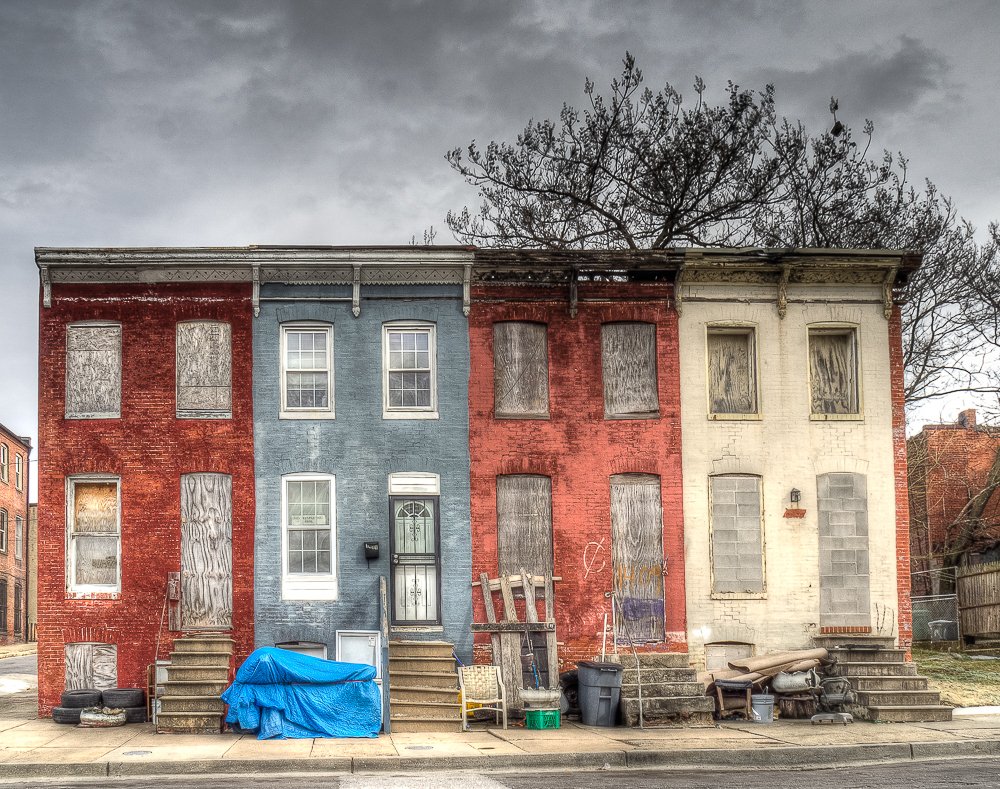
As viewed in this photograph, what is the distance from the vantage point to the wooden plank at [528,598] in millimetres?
19672

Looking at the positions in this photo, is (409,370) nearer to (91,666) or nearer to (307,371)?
(307,371)

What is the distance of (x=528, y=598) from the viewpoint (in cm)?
1973

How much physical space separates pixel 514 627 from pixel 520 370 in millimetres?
4544

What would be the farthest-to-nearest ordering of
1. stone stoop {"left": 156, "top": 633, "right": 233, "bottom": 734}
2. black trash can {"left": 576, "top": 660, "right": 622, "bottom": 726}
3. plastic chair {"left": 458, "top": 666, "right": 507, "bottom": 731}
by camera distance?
black trash can {"left": 576, "top": 660, "right": 622, "bottom": 726} < plastic chair {"left": 458, "top": 666, "right": 507, "bottom": 731} < stone stoop {"left": 156, "top": 633, "right": 233, "bottom": 734}

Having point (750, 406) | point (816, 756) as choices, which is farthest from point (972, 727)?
point (750, 406)

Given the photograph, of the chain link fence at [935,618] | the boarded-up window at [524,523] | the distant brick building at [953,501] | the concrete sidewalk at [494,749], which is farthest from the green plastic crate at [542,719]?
the distant brick building at [953,501]

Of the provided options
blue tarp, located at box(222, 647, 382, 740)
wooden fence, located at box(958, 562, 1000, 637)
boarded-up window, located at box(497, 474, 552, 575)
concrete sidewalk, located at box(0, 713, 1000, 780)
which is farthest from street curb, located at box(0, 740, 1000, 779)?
wooden fence, located at box(958, 562, 1000, 637)

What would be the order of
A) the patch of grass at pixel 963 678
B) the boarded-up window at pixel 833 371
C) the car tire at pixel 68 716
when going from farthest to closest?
the boarded-up window at pixel 833 371 < the patch of grass at pixel 963 678 < the car tire at pixel 68 716

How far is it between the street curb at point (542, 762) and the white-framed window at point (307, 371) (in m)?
7.14

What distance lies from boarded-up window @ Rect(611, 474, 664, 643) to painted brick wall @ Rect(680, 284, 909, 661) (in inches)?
22.1

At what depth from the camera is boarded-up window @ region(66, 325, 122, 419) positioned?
65.6 ft

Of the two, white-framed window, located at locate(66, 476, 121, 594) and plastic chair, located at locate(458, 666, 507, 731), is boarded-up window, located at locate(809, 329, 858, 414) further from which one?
white-framed window, located at locate(66, 476, 121, 594)

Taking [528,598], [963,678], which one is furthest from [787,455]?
[963,678]

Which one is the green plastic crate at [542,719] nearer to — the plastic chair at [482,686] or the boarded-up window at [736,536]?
the plastic chair at [482,686]
